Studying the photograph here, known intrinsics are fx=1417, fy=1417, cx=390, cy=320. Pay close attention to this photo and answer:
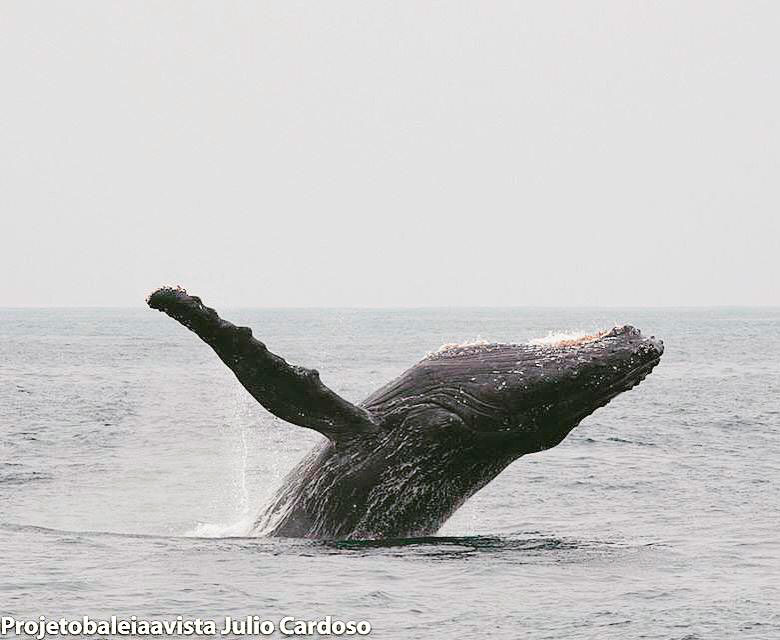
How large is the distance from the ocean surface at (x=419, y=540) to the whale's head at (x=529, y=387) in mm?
1107

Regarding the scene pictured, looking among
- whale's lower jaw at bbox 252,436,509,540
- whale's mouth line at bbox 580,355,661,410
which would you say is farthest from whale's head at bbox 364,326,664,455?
whale's lower jaw at bbox 252,436,509,540

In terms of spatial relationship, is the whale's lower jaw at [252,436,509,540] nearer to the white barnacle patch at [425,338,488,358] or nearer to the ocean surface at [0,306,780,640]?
the ocean surface at [0,306,780,640]

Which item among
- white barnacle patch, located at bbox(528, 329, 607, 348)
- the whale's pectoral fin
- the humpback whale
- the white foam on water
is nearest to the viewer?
the whale's pectoral fin

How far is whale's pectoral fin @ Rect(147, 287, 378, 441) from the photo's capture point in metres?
9.95

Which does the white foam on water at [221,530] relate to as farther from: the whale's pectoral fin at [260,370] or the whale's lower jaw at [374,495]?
the whale's pectoral fin at [260,370]

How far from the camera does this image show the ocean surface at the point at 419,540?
967 cm

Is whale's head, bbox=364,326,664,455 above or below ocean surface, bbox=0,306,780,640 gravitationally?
above

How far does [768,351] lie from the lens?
7288 cm

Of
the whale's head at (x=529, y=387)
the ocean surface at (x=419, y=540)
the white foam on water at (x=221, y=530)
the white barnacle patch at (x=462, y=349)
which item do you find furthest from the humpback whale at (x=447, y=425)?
the white foam on water at (x=221, y=530)

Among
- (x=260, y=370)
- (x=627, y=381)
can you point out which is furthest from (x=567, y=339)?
(x=260, y=370)

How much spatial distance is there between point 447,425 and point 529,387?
0.72m

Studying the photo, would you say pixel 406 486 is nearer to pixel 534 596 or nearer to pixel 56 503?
pixel 534 596

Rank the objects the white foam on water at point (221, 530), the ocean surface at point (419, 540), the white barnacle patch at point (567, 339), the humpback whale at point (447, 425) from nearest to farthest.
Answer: the ocean surface at point (419, 540) → the humpback whale at point (447, 425) → the white barnacle patch at point (567, 339) → the white foam on water at point (221, 530)

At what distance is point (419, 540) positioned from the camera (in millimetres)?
11859
